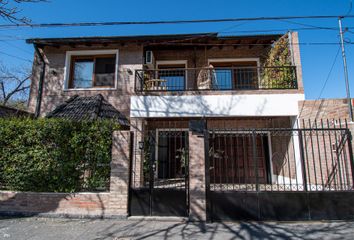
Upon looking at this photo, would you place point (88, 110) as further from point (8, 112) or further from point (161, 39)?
point (161, 39)

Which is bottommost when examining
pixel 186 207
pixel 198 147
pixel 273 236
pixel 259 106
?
pixel 273 236

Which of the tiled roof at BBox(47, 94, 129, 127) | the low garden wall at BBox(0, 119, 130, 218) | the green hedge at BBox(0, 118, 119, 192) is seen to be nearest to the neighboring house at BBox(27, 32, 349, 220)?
the tiled roof at BBox(47, 94, 129, 127)

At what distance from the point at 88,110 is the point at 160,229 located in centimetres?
548

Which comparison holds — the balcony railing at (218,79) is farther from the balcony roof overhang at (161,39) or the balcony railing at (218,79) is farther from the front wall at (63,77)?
the balcony roof overhang at (161,39)

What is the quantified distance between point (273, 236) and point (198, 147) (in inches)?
93.6

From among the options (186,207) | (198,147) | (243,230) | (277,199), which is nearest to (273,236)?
(243,230)

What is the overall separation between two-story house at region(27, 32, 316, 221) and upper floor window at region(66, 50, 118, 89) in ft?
0.16

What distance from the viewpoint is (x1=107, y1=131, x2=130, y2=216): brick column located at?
5.17 m

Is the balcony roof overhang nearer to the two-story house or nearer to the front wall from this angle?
the two-story house

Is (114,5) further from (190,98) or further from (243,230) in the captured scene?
(243,230)

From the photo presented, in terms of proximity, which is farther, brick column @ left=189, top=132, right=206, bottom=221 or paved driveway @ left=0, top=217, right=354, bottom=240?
brick column @ left=189, top=132, right=206, bottom=221

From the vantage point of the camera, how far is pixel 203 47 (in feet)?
34.9

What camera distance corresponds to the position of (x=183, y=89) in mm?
8453

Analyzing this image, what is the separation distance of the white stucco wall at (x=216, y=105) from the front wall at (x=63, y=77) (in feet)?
5.56
